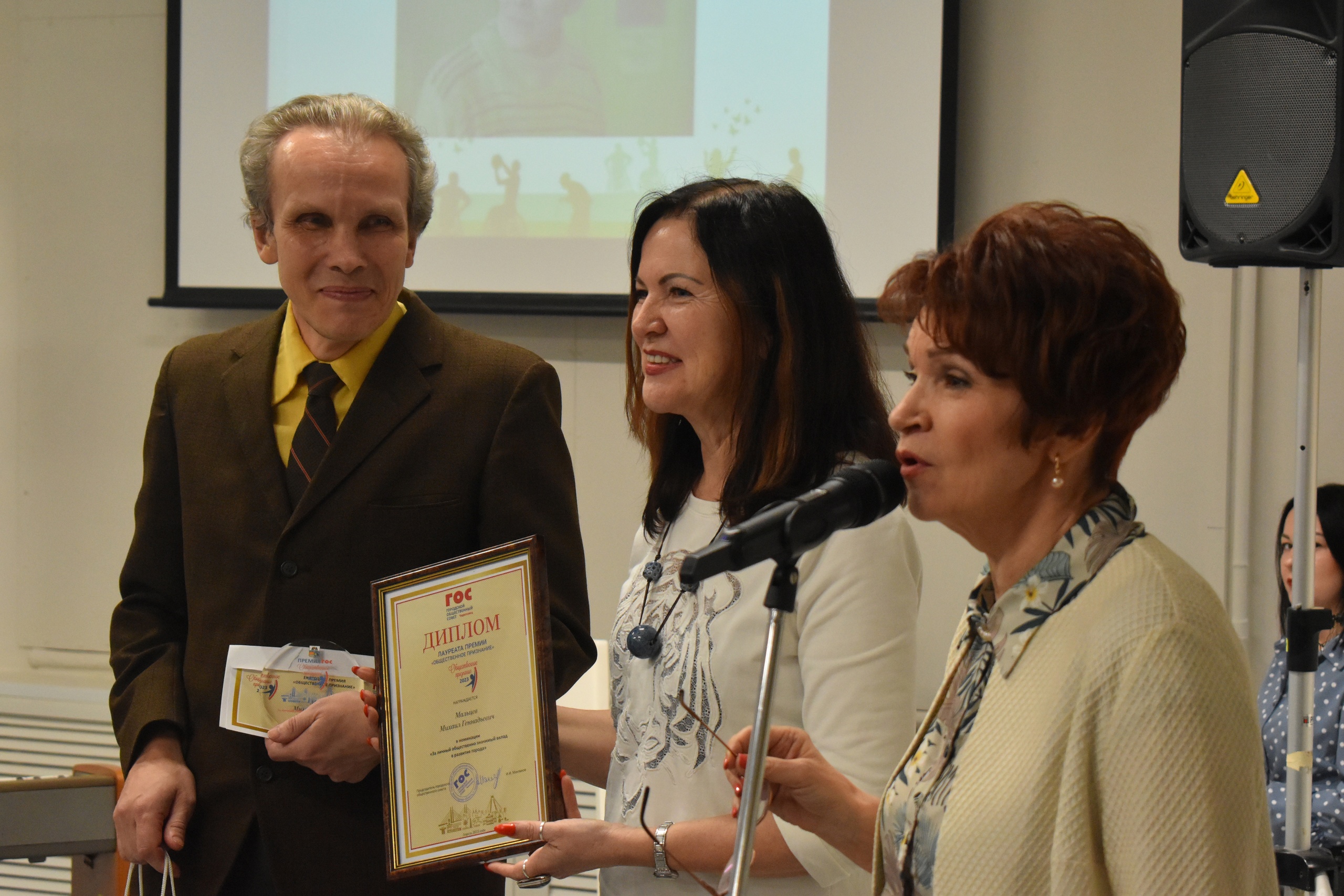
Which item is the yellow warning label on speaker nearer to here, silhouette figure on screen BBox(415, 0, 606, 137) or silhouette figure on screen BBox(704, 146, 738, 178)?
silhouette figure on screen BBox(704, 146, 738, 178)

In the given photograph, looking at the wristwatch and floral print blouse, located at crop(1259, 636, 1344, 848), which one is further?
floral print blouse, located at crop(1259, 636, 1344, 848)

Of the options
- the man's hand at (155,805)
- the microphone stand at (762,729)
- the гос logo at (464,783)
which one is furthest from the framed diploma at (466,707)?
the microphone stand at (762,729)

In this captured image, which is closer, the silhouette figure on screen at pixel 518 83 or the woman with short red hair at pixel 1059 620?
the woman with short red hair at pixel 1059 620

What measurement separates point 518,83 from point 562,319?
27.8 inches

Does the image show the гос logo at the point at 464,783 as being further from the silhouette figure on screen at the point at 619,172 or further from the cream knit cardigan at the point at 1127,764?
the silhouette figure on screen at the point at 619,172

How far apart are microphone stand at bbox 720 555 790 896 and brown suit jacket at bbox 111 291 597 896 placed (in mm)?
694

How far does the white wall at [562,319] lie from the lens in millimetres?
3316

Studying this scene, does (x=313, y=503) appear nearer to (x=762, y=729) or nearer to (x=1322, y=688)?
(x=762, y=729)

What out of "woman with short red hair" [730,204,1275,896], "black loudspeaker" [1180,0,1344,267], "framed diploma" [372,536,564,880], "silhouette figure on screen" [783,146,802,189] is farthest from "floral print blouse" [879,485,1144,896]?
"silhouette figure on screen" [783,146,802,189]

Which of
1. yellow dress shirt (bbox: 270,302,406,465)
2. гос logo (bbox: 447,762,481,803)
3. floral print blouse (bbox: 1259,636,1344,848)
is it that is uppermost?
yellow dress shirt (bbox: 270,302,406,465)

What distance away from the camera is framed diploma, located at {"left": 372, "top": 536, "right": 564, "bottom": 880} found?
147 centimetres

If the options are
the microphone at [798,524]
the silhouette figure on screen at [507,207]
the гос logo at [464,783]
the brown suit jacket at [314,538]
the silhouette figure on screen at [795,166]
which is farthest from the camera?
the silhouette figure on screen at [507,207]

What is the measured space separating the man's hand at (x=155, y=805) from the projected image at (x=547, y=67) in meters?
2.41

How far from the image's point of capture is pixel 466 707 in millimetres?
1523
